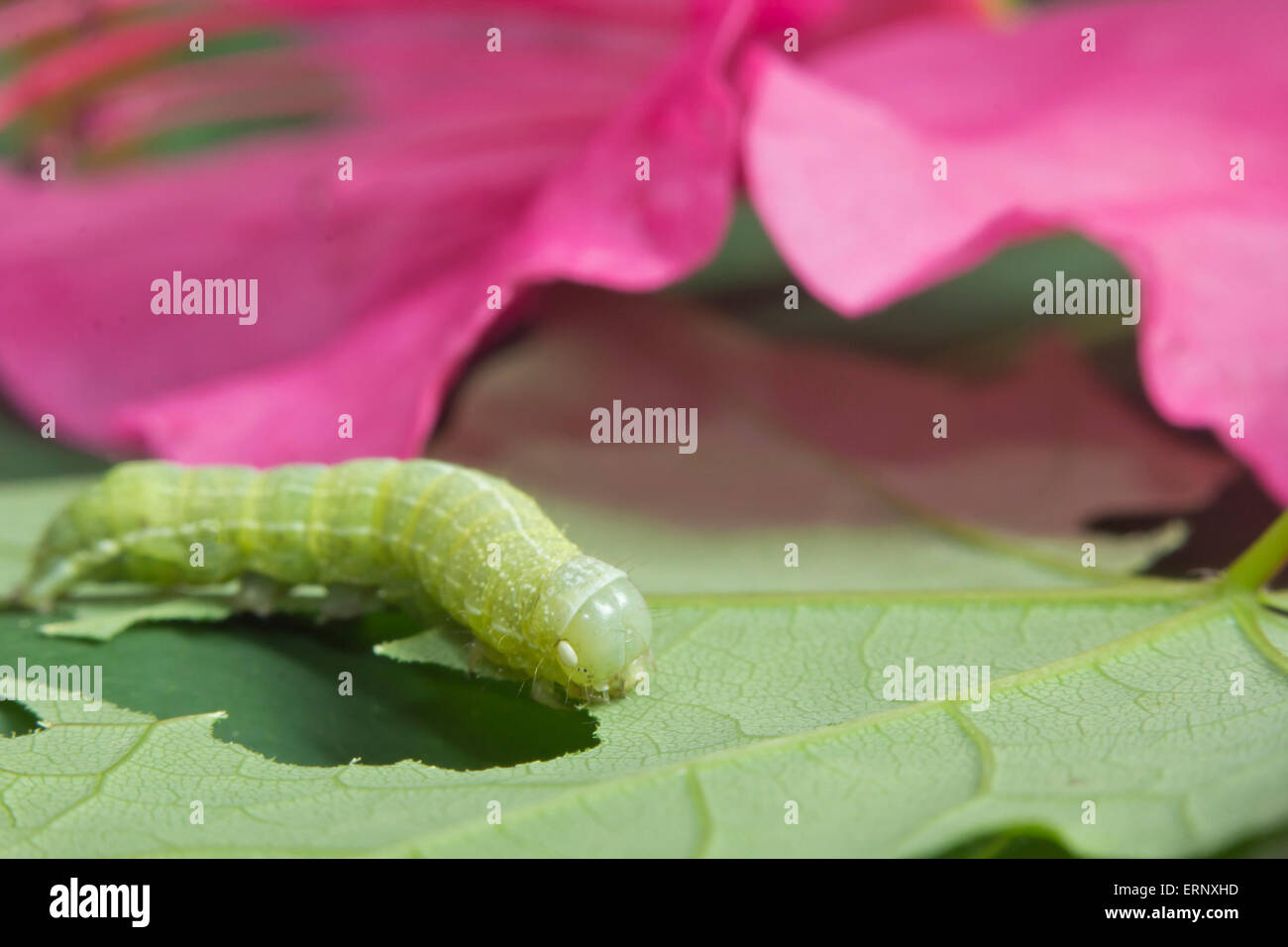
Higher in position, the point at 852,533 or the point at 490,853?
the point at 852,533

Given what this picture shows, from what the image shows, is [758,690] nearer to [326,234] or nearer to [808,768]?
[808,768]

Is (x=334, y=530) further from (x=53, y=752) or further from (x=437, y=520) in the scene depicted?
(x=53, y=752)

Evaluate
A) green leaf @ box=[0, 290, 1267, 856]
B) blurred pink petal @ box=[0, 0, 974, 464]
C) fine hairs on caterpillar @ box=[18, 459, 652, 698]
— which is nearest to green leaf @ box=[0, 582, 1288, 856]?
green leaf @ box=[0, 290, 1267, 856]

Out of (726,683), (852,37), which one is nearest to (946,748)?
(726,683)

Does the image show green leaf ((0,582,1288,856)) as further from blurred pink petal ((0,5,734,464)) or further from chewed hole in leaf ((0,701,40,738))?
blurred pink petal ((0,5,734,464))

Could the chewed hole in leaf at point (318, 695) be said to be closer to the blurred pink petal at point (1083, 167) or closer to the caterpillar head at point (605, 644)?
the caterpillar head at point (605, 644)

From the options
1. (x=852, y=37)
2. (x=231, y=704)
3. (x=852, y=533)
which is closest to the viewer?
(x=231, y=704)

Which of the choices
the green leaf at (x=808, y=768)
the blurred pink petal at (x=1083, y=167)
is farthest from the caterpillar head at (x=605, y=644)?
the blurred pink petal at (x=1083, y=167)
